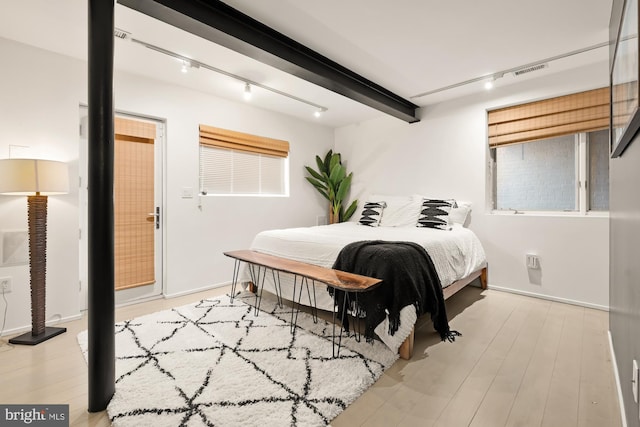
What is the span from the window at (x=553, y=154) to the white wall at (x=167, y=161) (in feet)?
8.74

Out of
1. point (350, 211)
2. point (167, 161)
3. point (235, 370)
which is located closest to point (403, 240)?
point (235, 370)

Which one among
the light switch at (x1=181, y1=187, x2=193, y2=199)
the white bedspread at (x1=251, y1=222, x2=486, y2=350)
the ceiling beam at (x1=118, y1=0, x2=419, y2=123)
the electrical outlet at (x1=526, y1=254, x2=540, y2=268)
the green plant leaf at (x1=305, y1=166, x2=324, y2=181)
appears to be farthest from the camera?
the green plant leaf at (x1=305, y1=166, x2=324, y2=181)

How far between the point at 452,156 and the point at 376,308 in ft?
8.65

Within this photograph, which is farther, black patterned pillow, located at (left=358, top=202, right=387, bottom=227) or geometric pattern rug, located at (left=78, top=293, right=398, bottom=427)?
black patterned pillow, located at (left=358, top=202, right=387, bottom=227)

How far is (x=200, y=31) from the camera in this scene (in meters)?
2.07

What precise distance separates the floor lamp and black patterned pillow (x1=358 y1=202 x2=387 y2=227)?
125 inches

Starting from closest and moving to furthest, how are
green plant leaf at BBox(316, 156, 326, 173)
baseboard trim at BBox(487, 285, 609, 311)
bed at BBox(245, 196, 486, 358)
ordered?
bed at BBox(245, 196, 486, 358)
baseboard trim at BBox(487, 285, 609, 311)
green plant leaf at BBox(316, 156, 326, 173)

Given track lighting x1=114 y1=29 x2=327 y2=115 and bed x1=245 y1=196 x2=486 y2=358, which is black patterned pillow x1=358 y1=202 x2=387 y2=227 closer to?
bed x1=245 y1=196 x2=486 y2=358

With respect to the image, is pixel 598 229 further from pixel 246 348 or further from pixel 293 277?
pixel 246 348

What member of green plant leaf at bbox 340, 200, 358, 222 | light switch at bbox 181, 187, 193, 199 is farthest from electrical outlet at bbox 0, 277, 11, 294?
green plant leaf at bbox 340, 200, 358, 222

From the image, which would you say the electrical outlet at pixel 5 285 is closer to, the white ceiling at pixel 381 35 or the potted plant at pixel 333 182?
the white ceiling at pixel 381 35

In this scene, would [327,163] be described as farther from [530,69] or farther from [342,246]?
[530,69]

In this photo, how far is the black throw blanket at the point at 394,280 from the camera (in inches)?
81.8

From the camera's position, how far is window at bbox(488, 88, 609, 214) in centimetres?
305
